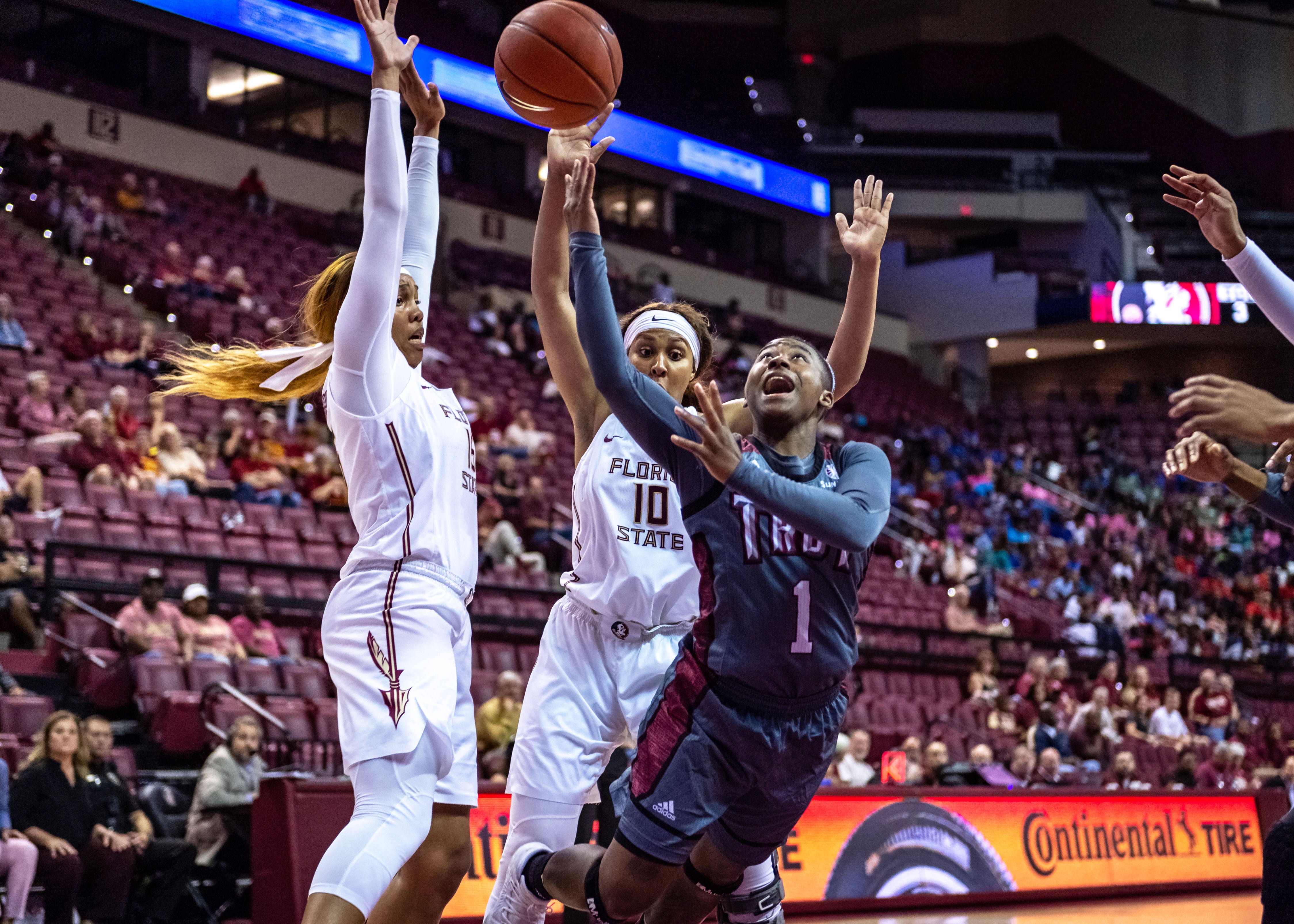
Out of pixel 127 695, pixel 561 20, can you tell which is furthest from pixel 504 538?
pixel 561 20

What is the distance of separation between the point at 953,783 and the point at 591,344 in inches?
281

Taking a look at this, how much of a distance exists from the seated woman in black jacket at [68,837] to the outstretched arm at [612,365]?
13.6 ft

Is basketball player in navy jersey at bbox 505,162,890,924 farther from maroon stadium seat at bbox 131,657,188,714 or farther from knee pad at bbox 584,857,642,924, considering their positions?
maroon stadium seat at bbox 131,657,188,714

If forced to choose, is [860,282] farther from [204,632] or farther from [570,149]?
[204,632]

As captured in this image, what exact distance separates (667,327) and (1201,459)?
145 cm

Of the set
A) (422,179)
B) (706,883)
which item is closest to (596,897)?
(706,883)

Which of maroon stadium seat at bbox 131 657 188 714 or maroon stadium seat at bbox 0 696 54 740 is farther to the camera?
maroon stadium seat at bbox 131 657 188 714

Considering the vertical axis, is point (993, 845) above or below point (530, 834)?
below

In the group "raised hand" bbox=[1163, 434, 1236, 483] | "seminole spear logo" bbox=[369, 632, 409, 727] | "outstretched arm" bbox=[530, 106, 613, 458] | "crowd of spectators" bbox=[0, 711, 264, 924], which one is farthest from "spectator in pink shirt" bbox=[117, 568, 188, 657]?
"raised hand" bbox=[1163, 434, 1236, 483]

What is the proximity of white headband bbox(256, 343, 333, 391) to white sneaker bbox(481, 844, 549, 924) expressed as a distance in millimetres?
1357

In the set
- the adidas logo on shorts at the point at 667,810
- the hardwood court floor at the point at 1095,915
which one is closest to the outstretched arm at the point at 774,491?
the adidas logo on shorts at the point at 667,810

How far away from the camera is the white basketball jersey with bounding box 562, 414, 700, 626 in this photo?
11.9 ft

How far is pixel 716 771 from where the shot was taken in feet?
10.0

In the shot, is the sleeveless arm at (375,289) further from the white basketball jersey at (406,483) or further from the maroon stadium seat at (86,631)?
Result: the maroon stadium seat at (86,631)
